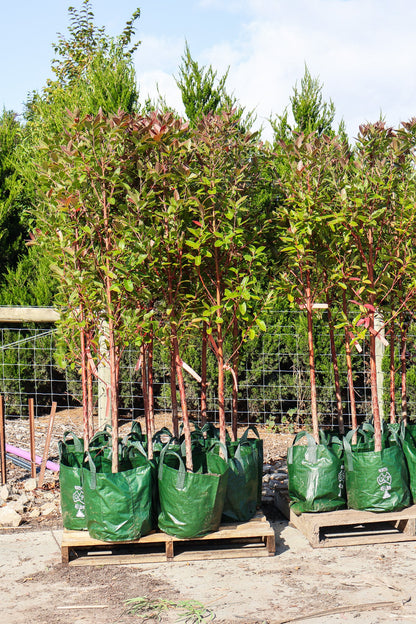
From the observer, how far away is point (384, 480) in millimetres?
4016

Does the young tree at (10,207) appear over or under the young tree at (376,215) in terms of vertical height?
over

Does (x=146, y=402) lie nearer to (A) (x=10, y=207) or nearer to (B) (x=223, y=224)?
(B) (x=223, y=224)

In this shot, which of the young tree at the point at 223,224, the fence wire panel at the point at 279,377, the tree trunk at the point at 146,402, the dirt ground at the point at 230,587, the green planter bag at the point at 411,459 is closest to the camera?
the dirt ground at the point at 230,587

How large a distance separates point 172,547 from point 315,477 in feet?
3.34

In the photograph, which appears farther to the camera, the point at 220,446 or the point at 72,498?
the point at 220,446

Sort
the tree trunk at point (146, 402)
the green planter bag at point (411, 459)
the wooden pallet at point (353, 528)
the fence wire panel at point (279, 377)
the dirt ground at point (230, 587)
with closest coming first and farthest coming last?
the dirt ground at point (230, 587), the wooden pallet at point (353, 528), the tree trunk at point (146, 402), the green planter bag at point (411, 459), the fence wire panel at point (279, 377)

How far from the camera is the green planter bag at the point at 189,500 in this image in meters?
3.57

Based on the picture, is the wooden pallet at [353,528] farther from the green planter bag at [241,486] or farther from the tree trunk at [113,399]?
the tree trunk at [113,399]

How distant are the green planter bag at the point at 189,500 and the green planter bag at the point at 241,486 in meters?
0.19

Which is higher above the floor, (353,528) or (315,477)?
(315,477)

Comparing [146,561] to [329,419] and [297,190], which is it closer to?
[297,190]

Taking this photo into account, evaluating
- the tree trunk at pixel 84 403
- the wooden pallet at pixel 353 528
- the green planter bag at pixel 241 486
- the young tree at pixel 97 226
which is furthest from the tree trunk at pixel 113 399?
the wooden pallet at pixel 353 528

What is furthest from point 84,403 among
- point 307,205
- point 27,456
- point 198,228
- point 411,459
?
point 411,459

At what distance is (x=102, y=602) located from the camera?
10.3ft
